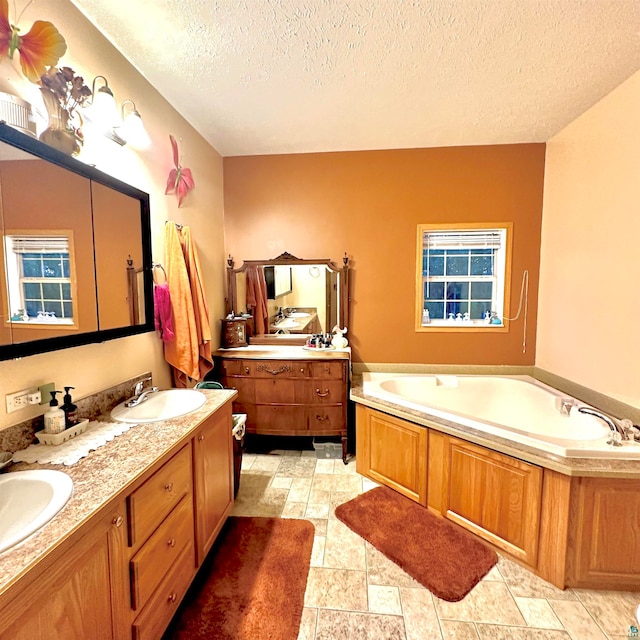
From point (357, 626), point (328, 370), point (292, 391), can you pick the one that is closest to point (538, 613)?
point (357, 626)

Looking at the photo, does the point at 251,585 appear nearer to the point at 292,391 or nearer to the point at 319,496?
the point at 319,496

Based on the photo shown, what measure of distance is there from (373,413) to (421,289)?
4.24 ft

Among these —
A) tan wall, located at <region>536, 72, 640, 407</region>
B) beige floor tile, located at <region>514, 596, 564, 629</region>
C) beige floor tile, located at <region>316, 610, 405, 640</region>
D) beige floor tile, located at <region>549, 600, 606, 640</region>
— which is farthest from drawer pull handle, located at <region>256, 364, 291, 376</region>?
tan wall, located at <region>536, 72, 640, 407</region>

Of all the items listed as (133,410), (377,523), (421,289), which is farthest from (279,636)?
(421,289)

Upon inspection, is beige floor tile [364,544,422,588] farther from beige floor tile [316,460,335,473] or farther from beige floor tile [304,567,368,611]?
beige floor tile [316,460,335,473]

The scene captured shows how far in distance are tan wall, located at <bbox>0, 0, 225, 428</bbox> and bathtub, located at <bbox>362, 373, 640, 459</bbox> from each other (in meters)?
1.69

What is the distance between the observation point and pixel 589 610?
142 cm

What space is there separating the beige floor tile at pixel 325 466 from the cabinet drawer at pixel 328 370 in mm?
746

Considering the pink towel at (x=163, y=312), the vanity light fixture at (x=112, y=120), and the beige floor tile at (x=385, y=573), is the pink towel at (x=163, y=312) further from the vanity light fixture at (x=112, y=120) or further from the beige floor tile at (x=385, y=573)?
the beige floor tile at (x=385, y=573)

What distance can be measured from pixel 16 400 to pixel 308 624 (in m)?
1.52

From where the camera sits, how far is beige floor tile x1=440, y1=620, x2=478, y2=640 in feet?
4.27

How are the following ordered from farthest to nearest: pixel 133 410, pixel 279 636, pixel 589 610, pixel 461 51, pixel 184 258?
pixel 184 258, pixel 461 51, pixel 133 410, pixel 589 610, pixel 279 636

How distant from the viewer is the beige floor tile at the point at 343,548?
1658mm

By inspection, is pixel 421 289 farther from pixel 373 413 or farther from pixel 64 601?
pixel 64 601
